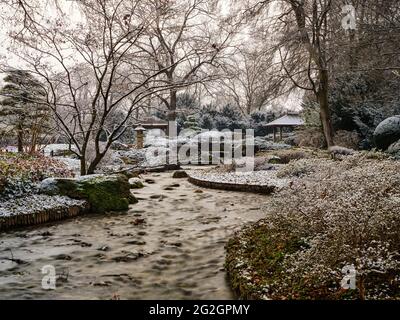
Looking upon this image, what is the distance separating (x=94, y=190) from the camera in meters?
7.71

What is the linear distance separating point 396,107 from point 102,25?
11725 millimetres

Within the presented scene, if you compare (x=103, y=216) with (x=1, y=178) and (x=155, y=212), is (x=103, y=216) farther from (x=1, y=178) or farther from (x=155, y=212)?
(x=1, y=178)

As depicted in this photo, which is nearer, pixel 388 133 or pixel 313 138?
pixel 388 133

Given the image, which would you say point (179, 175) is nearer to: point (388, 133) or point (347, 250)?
point (388, 133)

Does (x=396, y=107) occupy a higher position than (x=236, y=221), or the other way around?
Result: (x=396, y=107)

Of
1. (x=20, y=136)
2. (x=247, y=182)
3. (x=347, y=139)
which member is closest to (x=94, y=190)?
(x=247, y=182)

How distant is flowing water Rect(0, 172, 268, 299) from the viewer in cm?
366

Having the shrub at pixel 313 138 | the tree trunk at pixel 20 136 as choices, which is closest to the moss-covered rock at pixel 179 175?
the tree trunk at pixel 20 136

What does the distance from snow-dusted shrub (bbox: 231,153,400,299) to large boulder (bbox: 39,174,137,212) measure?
391 centimetres

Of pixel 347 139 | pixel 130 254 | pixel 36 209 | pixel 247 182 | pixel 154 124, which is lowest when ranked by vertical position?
pixel 130 254

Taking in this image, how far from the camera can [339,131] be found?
643 inches

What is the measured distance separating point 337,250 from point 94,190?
5.67m

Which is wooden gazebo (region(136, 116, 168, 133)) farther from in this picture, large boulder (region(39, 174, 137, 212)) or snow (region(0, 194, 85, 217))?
snow (region(0, 194, 85, 217))

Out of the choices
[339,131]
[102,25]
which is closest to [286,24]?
[339,131]
